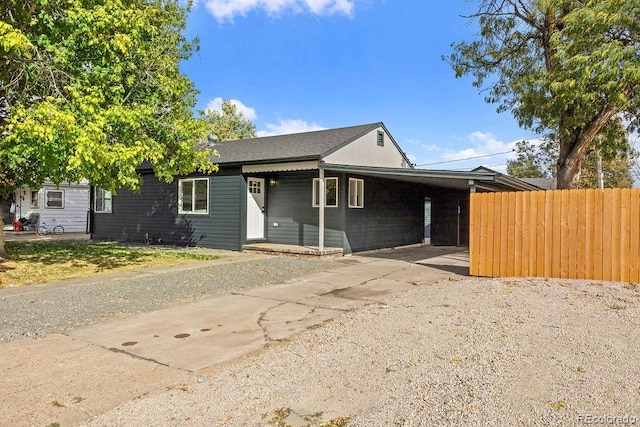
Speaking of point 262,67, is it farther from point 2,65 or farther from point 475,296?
point 475,296

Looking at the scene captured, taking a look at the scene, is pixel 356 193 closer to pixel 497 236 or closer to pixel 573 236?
pixel 497 236

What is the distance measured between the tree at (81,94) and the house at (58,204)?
1324 centimetres

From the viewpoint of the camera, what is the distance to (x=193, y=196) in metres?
14.8

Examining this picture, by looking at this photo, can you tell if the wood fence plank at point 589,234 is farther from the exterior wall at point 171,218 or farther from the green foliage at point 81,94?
the exterior wall at point 171,218

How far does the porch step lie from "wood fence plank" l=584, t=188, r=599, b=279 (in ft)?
21.7

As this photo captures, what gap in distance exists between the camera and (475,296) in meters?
6.48

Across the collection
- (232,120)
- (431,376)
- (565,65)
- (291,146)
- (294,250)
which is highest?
(232,120)

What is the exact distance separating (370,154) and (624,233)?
9.13 metres

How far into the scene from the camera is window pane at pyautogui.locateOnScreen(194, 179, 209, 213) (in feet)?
47.4

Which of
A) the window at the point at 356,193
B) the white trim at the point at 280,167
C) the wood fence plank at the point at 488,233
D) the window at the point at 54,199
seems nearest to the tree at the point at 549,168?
the window at the point at 356,193

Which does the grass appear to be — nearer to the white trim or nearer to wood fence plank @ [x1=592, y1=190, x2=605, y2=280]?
the white trim

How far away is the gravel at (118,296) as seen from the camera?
17.3ft

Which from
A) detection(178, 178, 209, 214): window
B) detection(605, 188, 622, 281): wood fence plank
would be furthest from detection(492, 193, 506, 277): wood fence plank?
detection(178, 178, 209, 214): window

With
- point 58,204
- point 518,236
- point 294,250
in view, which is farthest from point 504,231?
point 58,204
